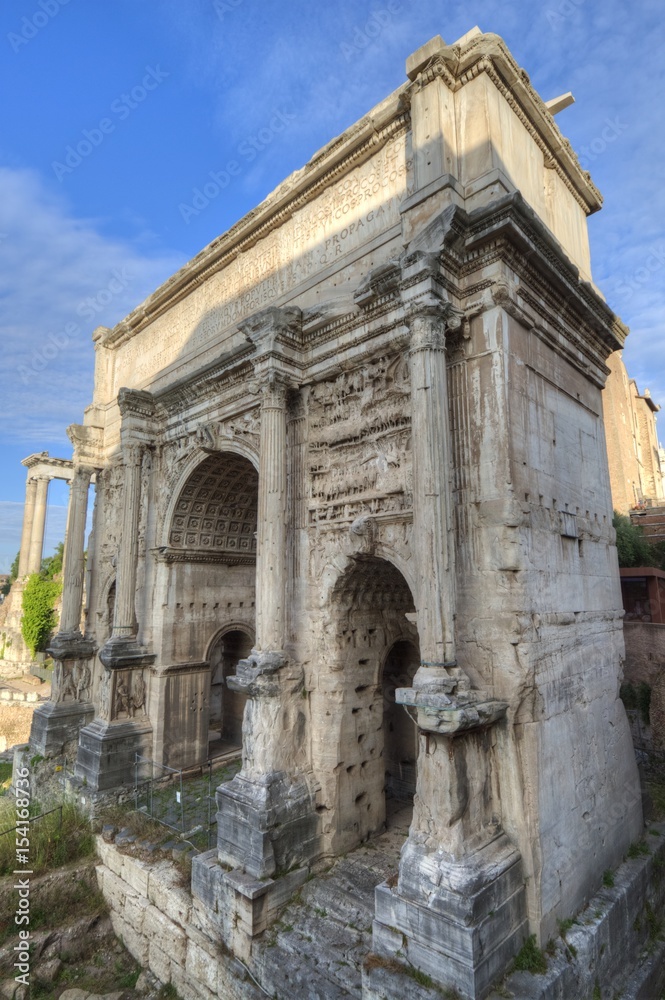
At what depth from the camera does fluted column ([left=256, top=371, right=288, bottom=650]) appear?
23.8ft

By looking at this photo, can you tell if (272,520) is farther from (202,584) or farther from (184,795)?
(184,795)

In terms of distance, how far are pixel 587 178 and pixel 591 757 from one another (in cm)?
904

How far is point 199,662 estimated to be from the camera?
11141mm

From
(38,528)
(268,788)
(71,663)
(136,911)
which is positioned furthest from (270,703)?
(38,528)

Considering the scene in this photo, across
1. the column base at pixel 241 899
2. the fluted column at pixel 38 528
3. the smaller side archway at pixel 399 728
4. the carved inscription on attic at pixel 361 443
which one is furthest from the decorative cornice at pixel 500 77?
the fluted column at pixel 38 528

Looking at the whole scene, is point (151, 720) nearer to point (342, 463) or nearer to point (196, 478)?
point (196, 478)

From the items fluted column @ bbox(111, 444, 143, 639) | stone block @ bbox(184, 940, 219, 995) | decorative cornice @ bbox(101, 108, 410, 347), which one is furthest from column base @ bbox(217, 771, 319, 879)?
decorative cornice @ bbox(101, 108, 410, 347)

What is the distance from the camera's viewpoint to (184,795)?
9.80 metres

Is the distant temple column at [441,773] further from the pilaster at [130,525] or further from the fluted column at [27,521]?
the fluted column at [27,521]

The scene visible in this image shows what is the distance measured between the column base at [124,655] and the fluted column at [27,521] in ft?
86.1

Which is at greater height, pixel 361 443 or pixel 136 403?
pixel 136 403

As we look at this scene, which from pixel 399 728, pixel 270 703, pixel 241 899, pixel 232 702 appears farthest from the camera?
pixel 232 702

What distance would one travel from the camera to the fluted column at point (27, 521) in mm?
32938

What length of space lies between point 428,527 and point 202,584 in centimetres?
706
